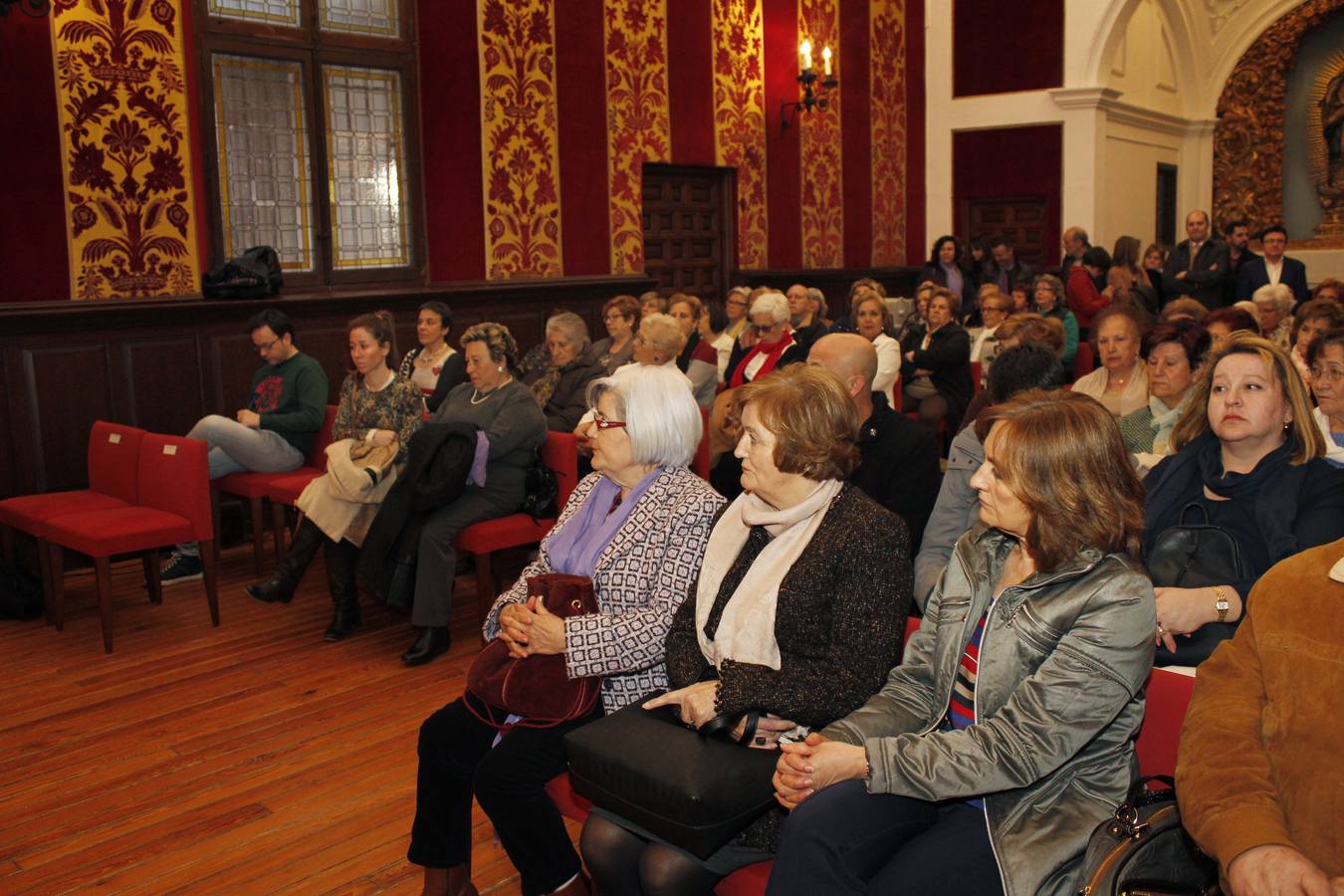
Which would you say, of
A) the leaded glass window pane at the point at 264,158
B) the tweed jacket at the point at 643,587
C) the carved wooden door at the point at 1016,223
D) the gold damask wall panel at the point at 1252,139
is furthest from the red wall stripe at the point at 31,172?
the gold damask wall panel at the point at 1252,139

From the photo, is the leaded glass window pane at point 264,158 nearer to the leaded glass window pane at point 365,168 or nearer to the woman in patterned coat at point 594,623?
the leaded glass window pane at point 365,168

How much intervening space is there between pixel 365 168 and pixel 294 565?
336cm

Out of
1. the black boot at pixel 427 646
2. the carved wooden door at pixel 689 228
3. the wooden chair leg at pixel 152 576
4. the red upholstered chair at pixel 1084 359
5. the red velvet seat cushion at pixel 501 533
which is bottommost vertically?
the black boot at pixel 427 646

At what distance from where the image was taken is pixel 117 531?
15.9 feet

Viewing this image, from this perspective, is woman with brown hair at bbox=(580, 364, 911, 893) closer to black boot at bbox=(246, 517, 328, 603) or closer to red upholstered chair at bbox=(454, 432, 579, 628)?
red upholstered chair at bbox=(454, 432, 579, 628)

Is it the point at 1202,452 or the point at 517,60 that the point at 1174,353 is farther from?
the point at 517,60

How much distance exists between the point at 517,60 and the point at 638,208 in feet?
5.27

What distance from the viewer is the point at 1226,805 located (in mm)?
1753

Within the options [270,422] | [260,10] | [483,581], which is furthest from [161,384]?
[483,581]

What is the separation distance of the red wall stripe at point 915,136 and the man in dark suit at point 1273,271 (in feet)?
13.3

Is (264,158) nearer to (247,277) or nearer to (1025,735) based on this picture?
(247,277)

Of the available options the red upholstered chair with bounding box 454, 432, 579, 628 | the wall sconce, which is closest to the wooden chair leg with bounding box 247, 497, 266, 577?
the red upholstered chair with bounding box 454, 432, 579, 628

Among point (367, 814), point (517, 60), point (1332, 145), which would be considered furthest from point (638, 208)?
point (1332, 145)

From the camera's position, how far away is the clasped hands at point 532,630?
2.65 m
